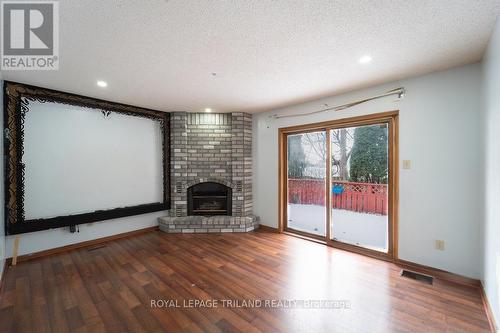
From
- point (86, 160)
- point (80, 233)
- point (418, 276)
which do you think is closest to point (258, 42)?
point (418, 276)

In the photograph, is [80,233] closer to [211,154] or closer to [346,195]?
[211,154]

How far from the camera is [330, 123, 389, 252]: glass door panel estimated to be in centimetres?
309

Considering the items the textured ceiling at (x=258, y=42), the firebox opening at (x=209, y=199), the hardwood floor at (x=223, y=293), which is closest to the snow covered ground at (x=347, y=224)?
the hardwood floor at (x=223, y=293)

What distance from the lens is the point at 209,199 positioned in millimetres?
4594

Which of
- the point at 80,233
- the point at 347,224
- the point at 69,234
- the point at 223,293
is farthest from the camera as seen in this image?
the point at 347,224

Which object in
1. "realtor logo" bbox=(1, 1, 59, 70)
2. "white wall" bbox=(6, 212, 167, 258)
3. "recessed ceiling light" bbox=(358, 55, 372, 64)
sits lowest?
"white wall" bbox=(6, 212, 167, 258)

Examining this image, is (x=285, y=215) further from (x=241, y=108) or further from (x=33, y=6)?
(x=33, y=6)

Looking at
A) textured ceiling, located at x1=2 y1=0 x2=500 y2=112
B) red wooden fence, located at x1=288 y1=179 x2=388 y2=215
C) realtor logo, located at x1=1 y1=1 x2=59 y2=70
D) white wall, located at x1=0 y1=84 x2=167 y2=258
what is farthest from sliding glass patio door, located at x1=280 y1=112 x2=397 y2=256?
realtor logo, located at x1=1 y1=1 x2=59 y2=70

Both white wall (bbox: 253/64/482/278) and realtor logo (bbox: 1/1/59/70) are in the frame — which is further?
white wall (bbox: 253/64/482/278)

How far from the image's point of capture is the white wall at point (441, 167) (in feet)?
7.50

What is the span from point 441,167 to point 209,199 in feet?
12.5

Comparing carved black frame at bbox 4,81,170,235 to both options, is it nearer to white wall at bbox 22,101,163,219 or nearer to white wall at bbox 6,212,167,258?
white wall at bbox 22,101,163,219

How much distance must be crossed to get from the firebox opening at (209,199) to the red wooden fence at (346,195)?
53.1 inches

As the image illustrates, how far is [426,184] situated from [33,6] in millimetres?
4017
